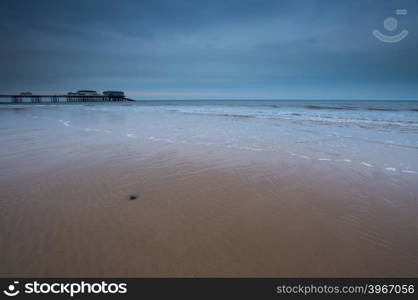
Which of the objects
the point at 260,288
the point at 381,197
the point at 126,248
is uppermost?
the point at 381,197

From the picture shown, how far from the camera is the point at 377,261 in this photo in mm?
2129

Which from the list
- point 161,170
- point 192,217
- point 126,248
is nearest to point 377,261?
point 192,217

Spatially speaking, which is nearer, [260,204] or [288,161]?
[260,204]

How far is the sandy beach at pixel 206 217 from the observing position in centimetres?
206

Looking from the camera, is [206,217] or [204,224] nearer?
[204,224]

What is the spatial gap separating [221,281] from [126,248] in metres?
1.11

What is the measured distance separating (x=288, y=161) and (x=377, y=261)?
3.49 meters

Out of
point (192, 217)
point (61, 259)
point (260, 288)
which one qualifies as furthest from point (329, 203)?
point (61, 259)

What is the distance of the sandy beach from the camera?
206cm

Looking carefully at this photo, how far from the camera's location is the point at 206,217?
2.88 meters

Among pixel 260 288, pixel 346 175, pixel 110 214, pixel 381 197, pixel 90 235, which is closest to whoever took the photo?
pixel 260 288

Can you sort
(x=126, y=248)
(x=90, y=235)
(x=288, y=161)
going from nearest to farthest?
1. (x=126, y=248)
2. (x=90, y=235)
3. (x=288, y=161)

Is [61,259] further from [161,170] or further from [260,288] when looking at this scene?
[161,170]

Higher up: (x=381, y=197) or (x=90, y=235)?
(x=381, y=197)
